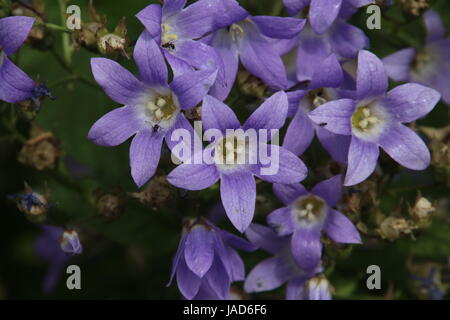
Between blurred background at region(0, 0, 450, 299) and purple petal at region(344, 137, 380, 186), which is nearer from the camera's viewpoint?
purple petal at region(344, 137, 380, 186)

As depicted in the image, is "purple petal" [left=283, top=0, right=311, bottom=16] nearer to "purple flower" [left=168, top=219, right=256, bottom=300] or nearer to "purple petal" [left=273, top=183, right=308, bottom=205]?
"purple petal" [left=273, top=183, right=308, bottom=205]

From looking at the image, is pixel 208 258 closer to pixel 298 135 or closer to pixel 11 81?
pixel 298 135

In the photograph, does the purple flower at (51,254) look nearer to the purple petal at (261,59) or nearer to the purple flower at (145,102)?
the purple flower at (145,102)

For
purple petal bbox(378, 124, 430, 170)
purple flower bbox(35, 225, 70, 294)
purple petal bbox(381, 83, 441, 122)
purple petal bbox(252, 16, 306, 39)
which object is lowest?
purple flower bbox(35, 225, 70, 294)

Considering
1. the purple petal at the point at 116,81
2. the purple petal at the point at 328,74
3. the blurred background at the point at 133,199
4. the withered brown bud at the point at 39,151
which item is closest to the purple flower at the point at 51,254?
the blurred background at the point at 133,199

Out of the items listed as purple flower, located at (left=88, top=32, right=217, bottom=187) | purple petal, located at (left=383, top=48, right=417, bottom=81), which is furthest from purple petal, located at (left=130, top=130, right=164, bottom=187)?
purple petal, located at (left=383, top=48, right=417, bottom=81)
